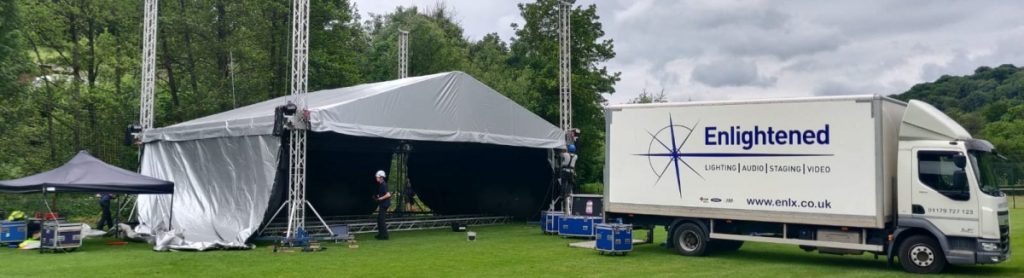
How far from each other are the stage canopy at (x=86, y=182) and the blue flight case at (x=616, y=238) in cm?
862

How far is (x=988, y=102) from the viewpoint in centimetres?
6744

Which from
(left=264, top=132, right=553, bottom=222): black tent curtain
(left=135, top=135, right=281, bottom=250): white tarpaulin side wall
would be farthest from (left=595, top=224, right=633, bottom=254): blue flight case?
(left=264, top=132, right=553, bottom=222): black tent curtain

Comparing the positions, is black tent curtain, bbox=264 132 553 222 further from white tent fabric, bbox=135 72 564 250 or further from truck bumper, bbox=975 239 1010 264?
truck bumper, bbox=975 239 1010 264

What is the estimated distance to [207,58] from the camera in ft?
99.9

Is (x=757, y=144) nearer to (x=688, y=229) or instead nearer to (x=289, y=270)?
(x=688, y=229)

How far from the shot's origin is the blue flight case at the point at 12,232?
15.0 meters

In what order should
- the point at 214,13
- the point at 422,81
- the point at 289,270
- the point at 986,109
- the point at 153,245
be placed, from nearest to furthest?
the point at 289,270 < the point at 153,245 < the point at 422,81 < the point at 214,13 < the point at 986,109

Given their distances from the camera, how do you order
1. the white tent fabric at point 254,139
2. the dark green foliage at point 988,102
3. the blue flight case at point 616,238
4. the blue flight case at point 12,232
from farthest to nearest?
the dark green foliage at point 988,102 < the white tent fabric at point 254,139 < the blue flight case at point 12,232 < the blue flight case at point 616,238

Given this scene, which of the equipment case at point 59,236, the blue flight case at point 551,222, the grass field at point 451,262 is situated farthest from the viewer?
the blue flight case at point 551,222

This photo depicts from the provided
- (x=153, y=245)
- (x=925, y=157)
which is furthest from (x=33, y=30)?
(x=925, y=157)

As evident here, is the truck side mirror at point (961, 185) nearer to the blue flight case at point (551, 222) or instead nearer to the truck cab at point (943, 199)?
the truck cab at point (943, 199)

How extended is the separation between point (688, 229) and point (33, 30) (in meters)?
26.5

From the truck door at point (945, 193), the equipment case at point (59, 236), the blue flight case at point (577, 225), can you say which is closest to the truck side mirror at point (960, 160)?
the truck door at point (945, 193)

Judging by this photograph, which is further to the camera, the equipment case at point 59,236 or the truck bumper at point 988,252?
the equipment case at point 59,236
